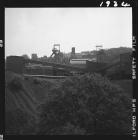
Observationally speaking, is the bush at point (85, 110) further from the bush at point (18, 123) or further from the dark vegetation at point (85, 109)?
the bush at point (18, 123)

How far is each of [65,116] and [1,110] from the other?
11.3ft

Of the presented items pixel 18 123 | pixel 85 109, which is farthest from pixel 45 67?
pixel 85 109

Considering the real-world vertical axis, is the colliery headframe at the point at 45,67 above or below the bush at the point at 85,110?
above

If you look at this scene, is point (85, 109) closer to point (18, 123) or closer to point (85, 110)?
point (85, 110)

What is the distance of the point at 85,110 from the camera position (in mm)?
10891

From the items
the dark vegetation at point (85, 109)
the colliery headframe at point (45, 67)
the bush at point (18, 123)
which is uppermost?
the colliery headframe at point (45, 67)

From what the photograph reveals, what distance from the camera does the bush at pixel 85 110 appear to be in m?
10.7

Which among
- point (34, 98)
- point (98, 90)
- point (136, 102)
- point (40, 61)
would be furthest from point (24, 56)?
point (136, 102)

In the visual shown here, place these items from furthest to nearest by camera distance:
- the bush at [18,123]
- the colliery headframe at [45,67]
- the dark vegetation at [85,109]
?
the colliery headframe at [45,67], the bush at [18,123], the dark vegetation at [85,109]

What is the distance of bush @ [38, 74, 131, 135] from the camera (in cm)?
1074

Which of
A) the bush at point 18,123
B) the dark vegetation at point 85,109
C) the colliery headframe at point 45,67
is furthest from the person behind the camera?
the colliery headframe at point 45,67

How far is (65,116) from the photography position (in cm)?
1074

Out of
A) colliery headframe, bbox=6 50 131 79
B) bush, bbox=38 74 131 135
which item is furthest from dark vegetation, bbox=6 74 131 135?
colliery headframe, bbox=6 50 131 79

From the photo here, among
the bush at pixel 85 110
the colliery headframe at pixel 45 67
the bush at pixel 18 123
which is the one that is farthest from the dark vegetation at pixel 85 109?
the colliery headframe at pixel 45 67
